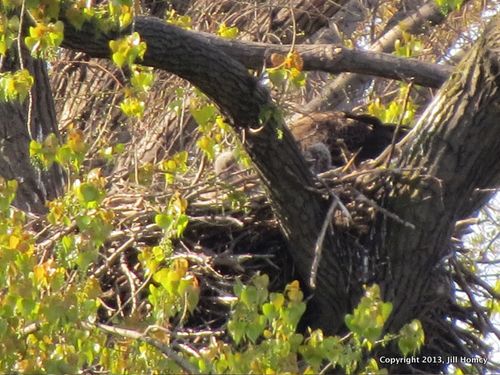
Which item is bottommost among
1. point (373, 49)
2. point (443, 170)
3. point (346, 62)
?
point (443, 170)

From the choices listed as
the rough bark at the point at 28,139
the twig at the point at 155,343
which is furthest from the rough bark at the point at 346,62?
the twig at the point at 155,343

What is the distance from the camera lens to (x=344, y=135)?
7.35 meters

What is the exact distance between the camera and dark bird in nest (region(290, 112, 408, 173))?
7199mm

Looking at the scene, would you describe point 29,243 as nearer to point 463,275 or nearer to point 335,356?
point 335,356

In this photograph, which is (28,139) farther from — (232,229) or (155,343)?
(155,343)

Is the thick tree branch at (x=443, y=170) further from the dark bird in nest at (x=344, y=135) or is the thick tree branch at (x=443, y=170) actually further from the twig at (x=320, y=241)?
the dark bird in nest at (x=344, y=135)

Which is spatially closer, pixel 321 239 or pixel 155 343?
pixel 155 343

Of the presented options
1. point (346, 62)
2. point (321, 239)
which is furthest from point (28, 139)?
point (321, 239)

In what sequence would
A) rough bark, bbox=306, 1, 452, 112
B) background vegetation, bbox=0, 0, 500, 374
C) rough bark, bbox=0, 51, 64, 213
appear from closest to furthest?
background vegetation, bbox=0, 0, 500, 374, rough bark, bbox=0, 51, 64, 213, rough bark, bbox=306, 1, 452, 112

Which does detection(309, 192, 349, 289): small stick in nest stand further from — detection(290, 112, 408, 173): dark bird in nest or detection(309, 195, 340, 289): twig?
detection(290, 112, 408, 173): dark bird in nest

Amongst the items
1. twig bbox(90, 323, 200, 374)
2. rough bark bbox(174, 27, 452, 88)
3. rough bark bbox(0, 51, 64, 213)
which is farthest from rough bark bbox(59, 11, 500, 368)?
rough bark bbox(0, 51, 64, 213)

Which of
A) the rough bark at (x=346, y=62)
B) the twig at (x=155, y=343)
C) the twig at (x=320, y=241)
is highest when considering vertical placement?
the rough bark at (x=346, y=62)

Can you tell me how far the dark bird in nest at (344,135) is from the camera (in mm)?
7199

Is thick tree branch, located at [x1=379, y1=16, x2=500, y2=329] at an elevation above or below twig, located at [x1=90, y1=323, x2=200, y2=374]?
above
